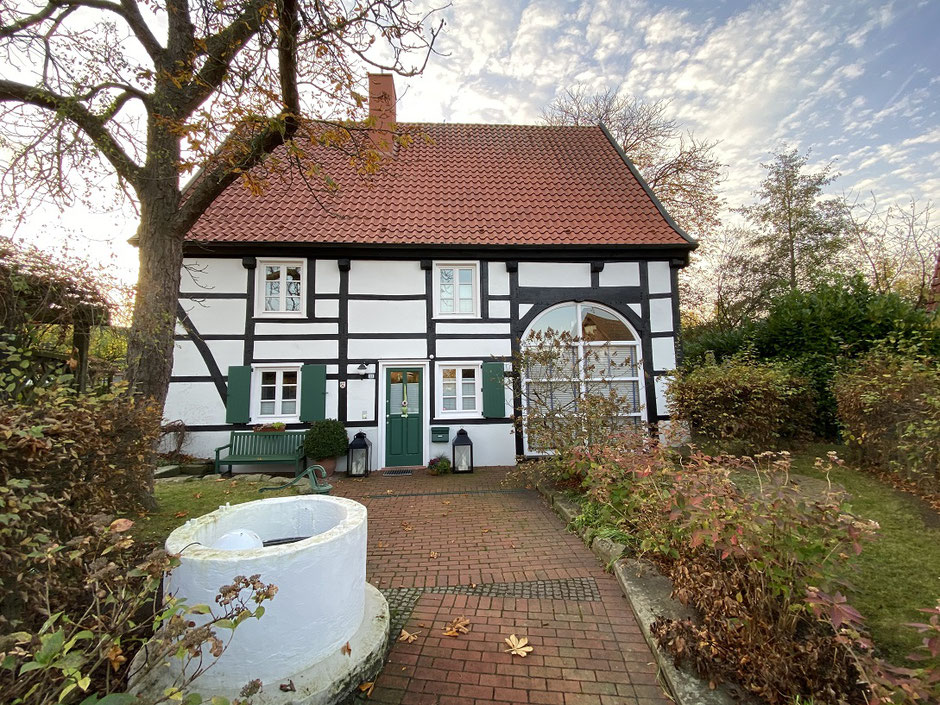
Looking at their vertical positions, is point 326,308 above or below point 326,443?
above

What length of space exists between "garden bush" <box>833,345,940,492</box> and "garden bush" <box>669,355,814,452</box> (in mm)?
823

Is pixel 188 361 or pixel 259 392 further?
pixel 259 392

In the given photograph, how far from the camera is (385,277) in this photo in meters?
8.97

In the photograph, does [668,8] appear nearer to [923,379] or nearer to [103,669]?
[923,379]

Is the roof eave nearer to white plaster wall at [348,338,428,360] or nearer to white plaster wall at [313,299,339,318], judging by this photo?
white plaster wall at [348,338,428,360]

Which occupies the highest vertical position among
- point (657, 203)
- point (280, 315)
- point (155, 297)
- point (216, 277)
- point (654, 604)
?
point (657, 203)

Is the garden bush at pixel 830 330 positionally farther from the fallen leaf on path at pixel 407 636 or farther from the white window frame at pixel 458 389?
the fallen leaf on path at pixel 407 636

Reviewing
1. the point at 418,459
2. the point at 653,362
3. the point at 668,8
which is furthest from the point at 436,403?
the point at 668,8

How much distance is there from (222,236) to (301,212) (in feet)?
5.63

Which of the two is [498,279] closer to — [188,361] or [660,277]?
[660,277]

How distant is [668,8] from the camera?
6.27 metres

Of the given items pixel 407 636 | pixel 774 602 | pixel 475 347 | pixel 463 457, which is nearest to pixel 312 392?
pixel 463 457

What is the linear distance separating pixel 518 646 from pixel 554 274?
7.63 metres

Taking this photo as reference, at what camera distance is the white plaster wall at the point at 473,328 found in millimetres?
8938
